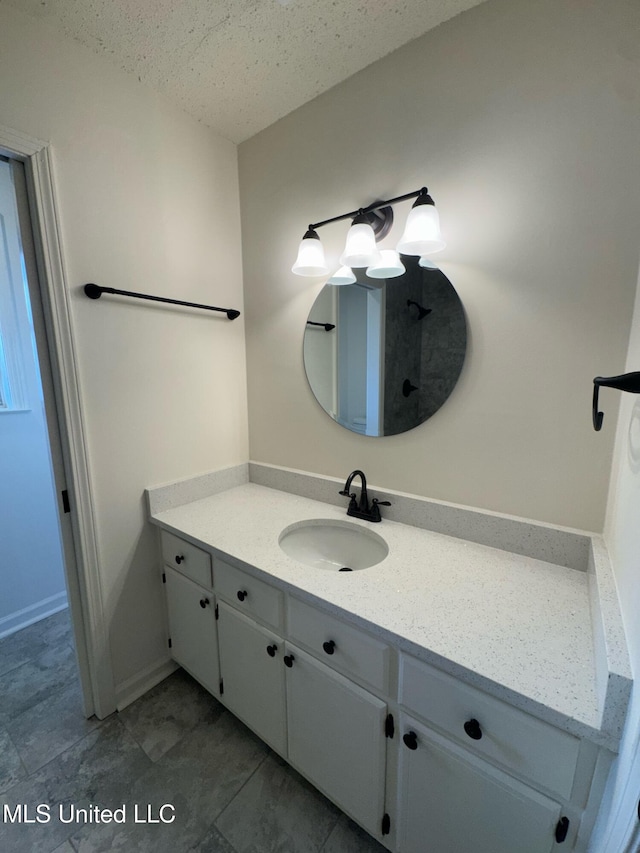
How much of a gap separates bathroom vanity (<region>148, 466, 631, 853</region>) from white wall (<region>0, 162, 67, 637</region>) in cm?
115

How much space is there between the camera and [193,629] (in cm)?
144

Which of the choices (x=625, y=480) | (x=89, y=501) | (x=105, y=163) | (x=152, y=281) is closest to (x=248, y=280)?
(x=152, y=281)

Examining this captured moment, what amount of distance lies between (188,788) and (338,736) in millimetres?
640

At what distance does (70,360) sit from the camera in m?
1.20

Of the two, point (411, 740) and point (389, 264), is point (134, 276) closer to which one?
point (389, 264)

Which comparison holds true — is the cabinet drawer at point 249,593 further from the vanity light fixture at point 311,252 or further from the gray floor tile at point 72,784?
the vanity light fixture at point 311,252

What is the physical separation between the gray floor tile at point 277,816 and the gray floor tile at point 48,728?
70 centimetres

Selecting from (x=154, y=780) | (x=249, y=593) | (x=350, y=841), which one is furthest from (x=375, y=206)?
(x=154, y=780)

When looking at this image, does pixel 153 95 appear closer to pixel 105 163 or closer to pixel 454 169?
pixel 105 163

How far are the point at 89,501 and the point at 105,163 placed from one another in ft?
4.00

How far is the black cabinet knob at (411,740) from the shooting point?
32.9 inches

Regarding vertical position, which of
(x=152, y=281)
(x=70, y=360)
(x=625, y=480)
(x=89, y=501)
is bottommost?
(x=89, y=501)

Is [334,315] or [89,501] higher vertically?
[334,315]

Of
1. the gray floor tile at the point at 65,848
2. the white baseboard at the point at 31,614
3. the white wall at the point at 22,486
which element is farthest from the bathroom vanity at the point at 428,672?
the white baseboard at the point at 31,614
